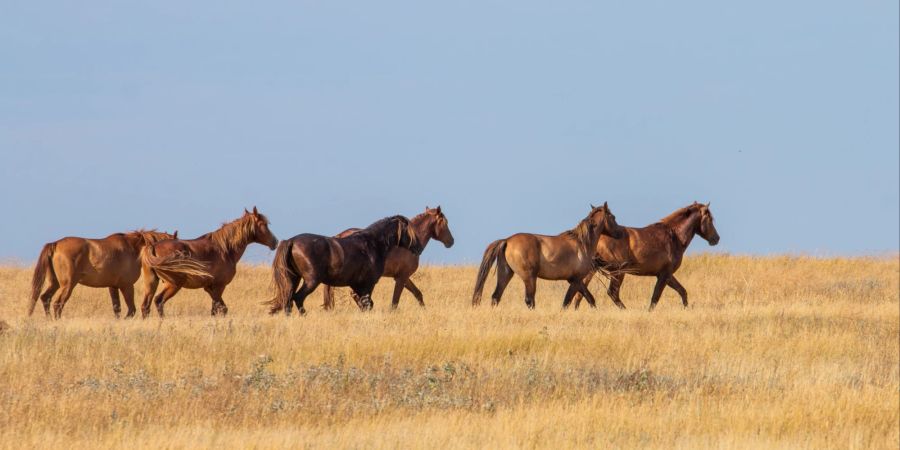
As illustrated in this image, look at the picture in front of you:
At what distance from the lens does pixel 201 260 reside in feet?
53.8

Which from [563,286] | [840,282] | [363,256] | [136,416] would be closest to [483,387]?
[136,416]

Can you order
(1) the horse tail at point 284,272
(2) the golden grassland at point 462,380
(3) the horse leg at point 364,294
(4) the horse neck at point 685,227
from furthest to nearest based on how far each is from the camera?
(4) the horse neck at point 685,227, (3) the horse leg at point 364,294, (1) the horse tail at point 284,272, (2) the golden grassland at point 462,380

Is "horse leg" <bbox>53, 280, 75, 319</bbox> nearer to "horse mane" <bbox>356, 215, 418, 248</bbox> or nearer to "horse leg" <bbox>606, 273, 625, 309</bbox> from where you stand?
"horse mane" <bbox>356, 215, 418, 248</bbox>

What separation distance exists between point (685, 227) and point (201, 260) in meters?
8.30

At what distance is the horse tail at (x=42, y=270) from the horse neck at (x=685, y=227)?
33.0 ft

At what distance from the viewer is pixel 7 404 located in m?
9.59

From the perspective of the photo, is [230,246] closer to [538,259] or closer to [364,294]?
[364,294]

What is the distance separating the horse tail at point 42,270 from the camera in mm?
16938

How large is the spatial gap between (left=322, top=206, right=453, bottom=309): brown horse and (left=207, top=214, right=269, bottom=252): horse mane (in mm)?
1632

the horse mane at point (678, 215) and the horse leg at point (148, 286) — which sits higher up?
the horse mane at point (678, 215)

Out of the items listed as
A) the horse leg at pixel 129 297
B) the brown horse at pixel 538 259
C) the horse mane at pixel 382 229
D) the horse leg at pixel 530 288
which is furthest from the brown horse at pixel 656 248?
the horse leg at pixel 129 297

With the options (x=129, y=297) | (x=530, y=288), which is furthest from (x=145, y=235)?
(x=530, y=288)

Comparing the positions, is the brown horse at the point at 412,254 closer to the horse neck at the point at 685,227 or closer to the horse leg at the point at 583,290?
the horse leg at the point at 583,290

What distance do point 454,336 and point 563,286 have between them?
432 inches
